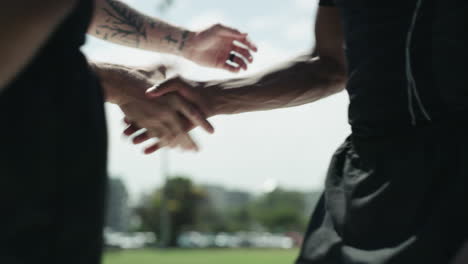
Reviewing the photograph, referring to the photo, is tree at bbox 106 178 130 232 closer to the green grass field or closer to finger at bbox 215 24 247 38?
the green grass field

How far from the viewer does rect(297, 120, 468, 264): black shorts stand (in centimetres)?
168

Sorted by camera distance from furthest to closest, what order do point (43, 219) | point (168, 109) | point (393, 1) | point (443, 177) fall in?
point (168, 109) < point (393, 1) < point (443, 177) < point (43, 219)

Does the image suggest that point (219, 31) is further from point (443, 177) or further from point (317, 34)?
point (443, 177)

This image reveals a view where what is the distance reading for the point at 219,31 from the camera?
285 cm

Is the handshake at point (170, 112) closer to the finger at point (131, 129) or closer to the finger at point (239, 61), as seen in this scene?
the finger at point (131, 129)

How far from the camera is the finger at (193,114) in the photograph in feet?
8.00

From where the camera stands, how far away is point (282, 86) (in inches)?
100

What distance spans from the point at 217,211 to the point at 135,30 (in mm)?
93079

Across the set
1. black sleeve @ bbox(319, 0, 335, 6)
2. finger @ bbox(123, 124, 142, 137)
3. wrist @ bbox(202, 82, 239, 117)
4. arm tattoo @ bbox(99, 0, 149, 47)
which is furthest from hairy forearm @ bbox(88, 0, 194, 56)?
black sleeve @ bbox(319, 0, 335, 6)

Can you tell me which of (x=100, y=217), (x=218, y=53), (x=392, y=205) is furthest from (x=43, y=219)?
(x=218, y=53)

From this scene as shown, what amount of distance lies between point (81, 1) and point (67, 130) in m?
0.27

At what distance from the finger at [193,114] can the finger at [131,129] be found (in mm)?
171

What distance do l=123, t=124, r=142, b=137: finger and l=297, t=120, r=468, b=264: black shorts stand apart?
2.73 ft

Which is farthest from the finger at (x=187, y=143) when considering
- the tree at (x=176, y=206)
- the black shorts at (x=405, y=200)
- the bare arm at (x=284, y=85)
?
the tree at (x=176, y=206)
